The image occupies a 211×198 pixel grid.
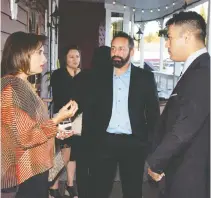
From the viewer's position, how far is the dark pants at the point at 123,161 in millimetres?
2352

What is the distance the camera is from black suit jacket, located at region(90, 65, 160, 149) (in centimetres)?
234

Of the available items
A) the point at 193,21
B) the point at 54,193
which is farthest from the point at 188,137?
the point at 54,193

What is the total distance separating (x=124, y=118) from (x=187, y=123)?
96 centimetres

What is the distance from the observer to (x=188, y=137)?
1.43m

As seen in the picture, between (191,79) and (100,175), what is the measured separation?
126cm

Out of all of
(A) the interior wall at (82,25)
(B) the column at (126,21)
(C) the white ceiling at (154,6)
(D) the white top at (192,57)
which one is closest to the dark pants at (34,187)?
(D) the white top at (192,57)

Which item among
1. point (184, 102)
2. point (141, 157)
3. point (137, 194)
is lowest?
point (137, 194)

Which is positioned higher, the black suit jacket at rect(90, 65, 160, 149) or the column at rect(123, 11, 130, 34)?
the column at rect(123, 11, 130, 34)

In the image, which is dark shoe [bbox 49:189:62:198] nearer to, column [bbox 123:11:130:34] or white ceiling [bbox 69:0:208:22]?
white ceiling [bbox 69:0:208:22]

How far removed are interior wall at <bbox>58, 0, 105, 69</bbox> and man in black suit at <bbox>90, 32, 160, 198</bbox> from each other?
25.3 ft

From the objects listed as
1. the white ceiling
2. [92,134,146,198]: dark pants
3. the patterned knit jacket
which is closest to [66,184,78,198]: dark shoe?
[92,134,146,198]: dark pants

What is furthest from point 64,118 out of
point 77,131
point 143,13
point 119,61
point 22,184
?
point 143,13

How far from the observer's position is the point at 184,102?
A: 1.42 meters

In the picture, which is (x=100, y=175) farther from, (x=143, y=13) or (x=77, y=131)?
(x=143, y=13)
